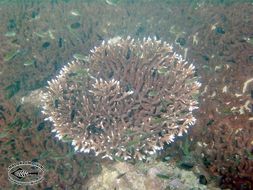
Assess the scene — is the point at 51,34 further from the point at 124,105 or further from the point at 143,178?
the point at 143,178

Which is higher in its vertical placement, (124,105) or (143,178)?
(124,105)

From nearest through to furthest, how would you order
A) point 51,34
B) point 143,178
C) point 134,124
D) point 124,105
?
point 143,178 → point 134,124 → point 124,105 → point 51,34

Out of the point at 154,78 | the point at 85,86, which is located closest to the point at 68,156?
the point at 85,86

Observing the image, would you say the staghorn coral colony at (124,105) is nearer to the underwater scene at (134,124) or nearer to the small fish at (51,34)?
the underwater scene at (134,124)

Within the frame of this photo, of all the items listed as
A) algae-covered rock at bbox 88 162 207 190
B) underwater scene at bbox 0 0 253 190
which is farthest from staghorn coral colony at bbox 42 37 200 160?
algae-covered rock at bbox 88 162 207 190

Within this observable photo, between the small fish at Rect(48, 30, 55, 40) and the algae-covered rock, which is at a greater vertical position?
the small fish at Rect(48, 30, 55, 40)

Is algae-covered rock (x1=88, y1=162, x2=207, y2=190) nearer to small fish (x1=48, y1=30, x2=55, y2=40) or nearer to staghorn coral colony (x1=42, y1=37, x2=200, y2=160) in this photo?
staghorn coral colony (x1=42, y1=37, x2=200, y2=160)

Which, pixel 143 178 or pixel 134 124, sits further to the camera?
pixel 134 124

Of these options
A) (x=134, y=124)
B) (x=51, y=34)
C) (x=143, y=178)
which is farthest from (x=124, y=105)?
(x=51, y=34)

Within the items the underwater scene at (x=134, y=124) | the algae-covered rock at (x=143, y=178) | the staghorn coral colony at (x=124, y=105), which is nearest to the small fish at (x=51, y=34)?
the underwater scene at (x=134, y=124)
